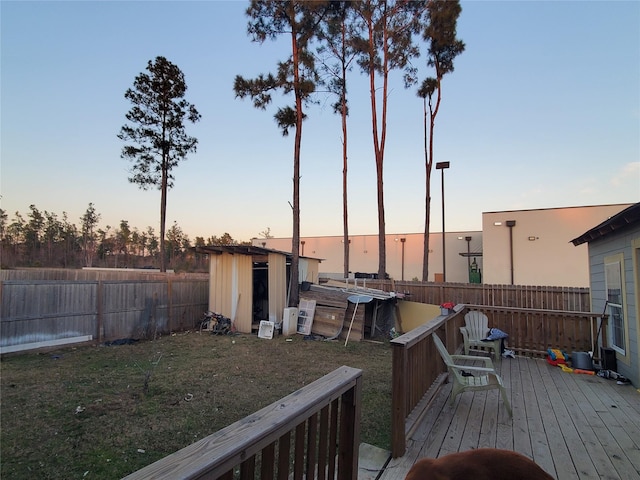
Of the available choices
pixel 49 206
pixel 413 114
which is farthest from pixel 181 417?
pixel 49 206

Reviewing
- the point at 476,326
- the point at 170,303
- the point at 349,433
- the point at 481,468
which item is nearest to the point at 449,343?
the point at 476,326

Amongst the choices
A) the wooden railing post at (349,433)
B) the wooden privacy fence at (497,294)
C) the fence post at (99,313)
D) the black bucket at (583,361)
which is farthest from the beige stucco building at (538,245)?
the wooden railing post at (349,433)

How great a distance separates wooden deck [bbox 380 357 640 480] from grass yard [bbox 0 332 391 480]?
1.74 ft

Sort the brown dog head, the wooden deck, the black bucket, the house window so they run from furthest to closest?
the black bucket
the house window
the wooden deck
the brown dog head

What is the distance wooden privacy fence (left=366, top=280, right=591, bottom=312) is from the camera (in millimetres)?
9000

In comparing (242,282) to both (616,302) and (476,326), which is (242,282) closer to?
(476,326)

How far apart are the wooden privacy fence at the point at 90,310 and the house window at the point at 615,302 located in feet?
31.0

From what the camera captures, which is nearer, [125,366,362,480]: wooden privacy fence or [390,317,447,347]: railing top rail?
[125,366,362,480]: wooden privacy fence

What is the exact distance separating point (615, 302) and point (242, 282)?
8.37 meters

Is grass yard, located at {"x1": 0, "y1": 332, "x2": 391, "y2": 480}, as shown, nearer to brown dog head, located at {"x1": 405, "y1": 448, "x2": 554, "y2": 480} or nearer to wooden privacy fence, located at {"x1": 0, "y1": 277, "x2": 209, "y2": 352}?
wooden privacy fence, located at {"x1": 0, "y1": 277, "x2": 209, "y2": 352}

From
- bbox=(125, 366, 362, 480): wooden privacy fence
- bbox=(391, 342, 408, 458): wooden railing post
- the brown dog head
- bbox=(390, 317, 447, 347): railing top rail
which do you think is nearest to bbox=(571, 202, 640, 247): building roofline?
bbox=(390, 317, 447, 347): railing top rail

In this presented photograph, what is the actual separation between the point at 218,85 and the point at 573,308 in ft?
40.5

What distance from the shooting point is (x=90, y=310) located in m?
7.83

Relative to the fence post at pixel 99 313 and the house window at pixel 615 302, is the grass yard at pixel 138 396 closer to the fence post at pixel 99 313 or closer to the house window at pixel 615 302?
the fence post at pixel 99 313
